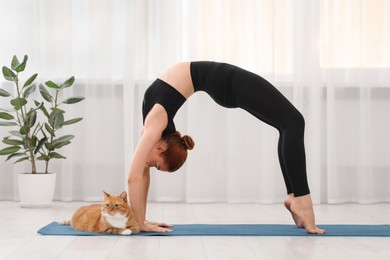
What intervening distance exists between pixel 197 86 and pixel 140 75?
5.77 ft

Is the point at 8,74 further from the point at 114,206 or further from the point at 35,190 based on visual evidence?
the point at 114,206

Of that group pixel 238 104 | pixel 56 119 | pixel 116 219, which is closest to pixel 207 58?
pixel 56 119

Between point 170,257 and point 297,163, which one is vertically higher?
point 297,163

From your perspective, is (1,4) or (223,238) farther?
(1,4)

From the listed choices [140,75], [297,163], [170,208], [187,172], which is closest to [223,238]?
[297,163]

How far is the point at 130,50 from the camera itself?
492 cm

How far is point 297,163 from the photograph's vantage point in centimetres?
309

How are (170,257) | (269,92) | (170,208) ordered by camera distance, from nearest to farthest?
(170,257) → (269,92) → (170,208)

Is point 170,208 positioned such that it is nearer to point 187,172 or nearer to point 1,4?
point 187,172

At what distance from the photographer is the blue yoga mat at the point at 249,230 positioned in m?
3.02

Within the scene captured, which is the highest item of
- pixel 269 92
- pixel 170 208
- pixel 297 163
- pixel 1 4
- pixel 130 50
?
pixel 1 4

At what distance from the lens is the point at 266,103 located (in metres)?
3.12

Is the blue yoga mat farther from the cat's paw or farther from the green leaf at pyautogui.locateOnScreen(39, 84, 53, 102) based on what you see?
the green leaf at pyautogui.locateOnScreen(39, 84, 53, 102)

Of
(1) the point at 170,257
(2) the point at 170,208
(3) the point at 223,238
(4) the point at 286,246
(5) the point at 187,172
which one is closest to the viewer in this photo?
(1) the point at 170,257
